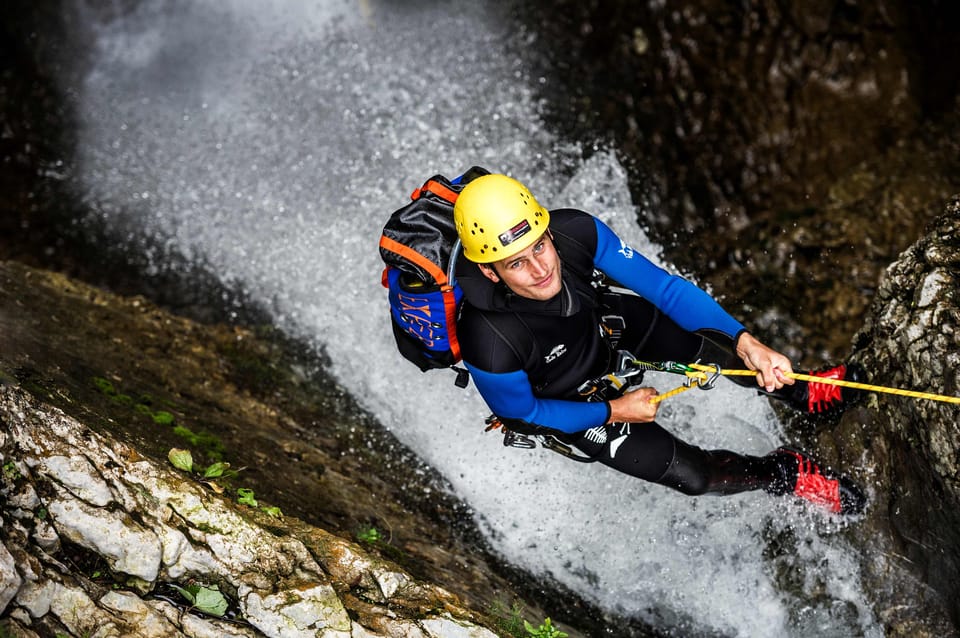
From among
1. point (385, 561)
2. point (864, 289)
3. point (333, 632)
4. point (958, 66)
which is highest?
point (958, 66)

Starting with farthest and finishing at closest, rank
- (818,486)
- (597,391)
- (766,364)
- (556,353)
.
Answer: (818,486)
(597,391)
(556,353)
(766,364)

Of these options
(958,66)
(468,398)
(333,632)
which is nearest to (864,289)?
(958,66)

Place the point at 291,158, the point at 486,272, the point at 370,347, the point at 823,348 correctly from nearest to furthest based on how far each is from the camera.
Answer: the point at 486,272 < the point at 823,348 < the point at 370,347 < the point at 291,158

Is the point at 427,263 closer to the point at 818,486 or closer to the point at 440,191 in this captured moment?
the point at 440,191

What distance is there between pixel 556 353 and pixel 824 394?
1.83 meters

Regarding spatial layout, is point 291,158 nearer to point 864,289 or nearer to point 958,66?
point 864,289

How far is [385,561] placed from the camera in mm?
4055

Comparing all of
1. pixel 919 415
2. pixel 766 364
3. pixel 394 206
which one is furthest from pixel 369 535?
pixel 394 206

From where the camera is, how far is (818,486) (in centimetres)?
479

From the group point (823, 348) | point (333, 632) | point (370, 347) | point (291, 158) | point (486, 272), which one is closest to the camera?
point (333, 632)

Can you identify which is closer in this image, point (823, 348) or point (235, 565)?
point (235, 565)

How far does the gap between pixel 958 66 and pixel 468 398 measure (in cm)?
533

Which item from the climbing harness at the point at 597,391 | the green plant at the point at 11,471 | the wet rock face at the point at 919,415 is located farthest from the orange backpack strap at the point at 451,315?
the wet rock face at the point at 919,415

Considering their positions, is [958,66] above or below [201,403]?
above
